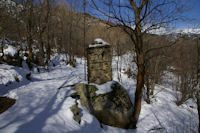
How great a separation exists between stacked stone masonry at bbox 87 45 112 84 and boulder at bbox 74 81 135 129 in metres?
0.48

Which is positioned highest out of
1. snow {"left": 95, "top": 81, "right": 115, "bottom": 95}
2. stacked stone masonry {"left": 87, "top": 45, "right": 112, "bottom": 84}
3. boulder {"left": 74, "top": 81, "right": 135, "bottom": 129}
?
stacked stone masonry {"left": 87, "top": 45, "right": 112, "bottom": 84}

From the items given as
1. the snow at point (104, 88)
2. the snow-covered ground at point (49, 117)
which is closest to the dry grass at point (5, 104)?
the snow-covered ground at point (49, 117)

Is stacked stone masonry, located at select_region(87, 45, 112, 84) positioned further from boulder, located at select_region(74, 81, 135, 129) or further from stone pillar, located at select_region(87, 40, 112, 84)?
boulder, located at select_region(74, 81, 135, 129)

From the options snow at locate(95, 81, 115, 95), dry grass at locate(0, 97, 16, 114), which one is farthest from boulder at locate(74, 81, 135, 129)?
dry grass at locate(0, 97, 16, 114)

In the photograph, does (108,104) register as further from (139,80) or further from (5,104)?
(5,104)

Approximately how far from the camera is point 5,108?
2.91 meters

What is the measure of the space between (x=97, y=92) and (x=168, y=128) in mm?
4083

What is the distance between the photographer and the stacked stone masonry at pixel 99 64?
5.23m

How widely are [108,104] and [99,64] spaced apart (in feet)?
6.55

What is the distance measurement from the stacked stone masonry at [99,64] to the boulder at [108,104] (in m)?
0.48

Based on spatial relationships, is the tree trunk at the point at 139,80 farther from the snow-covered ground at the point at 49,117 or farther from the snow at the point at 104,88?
the snow at the point at 104,88

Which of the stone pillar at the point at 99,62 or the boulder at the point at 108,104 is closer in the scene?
the boulder at the point at 108,104

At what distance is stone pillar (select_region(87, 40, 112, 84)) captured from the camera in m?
5.21

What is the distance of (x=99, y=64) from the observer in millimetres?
5270
